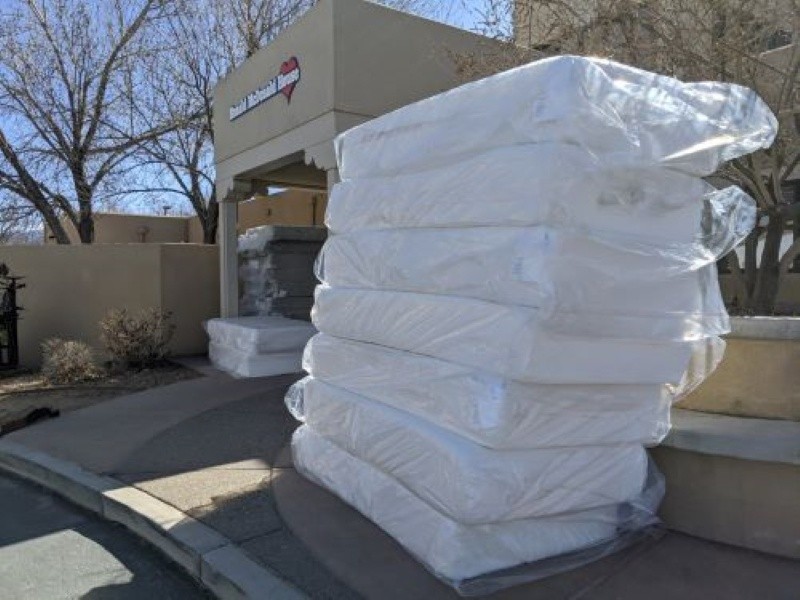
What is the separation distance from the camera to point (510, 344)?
10.6ft

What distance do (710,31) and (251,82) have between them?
6.77 m

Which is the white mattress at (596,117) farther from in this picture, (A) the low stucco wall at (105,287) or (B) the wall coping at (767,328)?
(A) the low stucco wall at (105,287)

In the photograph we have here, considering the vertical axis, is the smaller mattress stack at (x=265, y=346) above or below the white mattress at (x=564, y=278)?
below

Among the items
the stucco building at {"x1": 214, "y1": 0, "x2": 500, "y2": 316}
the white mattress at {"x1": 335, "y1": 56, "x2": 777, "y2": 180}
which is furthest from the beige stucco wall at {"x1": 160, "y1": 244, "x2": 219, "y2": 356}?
the white mattress at {"x1": 335, "y1": 56, "x2": 777, "y2": 180}

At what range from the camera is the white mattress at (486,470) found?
327 centimetres

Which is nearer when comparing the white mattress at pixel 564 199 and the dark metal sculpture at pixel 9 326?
the white mattress at pixel 564 199

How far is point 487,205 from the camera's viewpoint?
135 inches

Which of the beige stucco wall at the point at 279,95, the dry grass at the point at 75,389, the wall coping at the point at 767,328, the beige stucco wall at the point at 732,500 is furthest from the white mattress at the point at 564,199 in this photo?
the dry grass at the point at 75,389

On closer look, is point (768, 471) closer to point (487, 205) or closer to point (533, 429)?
point (533, 429)

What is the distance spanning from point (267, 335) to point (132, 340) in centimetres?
257

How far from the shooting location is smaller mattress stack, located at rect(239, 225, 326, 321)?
36.3 ft

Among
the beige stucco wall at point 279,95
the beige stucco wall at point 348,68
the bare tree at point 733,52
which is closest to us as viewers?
the bare tree at point 733,52

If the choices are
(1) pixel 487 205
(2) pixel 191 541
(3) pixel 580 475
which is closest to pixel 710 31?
(1) pixel 487 205

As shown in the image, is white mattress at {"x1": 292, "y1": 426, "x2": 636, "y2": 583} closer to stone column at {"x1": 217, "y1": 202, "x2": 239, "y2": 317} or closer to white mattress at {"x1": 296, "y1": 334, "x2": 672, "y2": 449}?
white mattress at {"x1": 296, "y1": 334, "x2": 672, "y2": 449}
